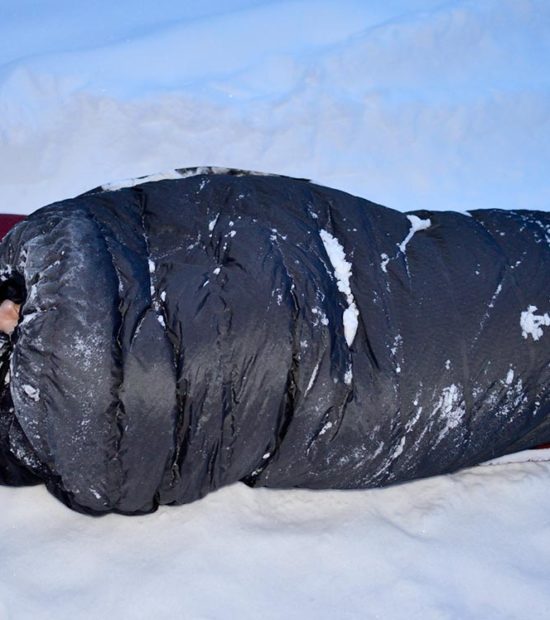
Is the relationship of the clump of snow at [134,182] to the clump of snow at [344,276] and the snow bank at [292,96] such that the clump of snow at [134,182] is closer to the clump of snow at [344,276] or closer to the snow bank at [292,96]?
the clump of snow at [344,276]

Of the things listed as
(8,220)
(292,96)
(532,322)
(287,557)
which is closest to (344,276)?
(532,322)

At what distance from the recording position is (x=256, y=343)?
136 cm

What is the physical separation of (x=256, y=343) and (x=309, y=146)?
3.57 feet

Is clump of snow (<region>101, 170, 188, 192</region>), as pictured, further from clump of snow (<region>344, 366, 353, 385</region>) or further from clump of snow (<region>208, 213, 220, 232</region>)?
clump of snow (<region>344, 366, 353, 385</region>)

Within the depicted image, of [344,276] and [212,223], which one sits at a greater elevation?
[212,223]

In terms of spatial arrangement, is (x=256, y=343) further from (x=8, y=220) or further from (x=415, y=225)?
(x=8, y=220)

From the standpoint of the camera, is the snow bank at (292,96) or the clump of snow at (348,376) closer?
the clump of snow at (348,376)

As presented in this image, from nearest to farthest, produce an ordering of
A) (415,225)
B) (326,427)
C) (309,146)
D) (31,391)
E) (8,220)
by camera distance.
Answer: (31,391)
(326,427)
(415,225)
(8,220)
(309,146)

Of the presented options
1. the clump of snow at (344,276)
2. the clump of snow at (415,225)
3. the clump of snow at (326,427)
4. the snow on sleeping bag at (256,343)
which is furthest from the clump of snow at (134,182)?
the clump of snow at (326,427)

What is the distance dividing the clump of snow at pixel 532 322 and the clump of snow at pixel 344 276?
308 mm

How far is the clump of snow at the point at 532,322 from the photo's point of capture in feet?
4.95

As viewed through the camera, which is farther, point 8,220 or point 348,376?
point 8,220

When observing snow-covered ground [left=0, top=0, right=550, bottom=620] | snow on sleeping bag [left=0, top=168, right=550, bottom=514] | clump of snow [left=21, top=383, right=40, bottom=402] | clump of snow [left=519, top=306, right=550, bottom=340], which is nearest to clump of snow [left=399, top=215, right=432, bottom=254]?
snow on sleeping bag [left=0, top=168, right=550, bottom=514]

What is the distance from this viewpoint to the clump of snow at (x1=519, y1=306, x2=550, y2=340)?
1.51m
